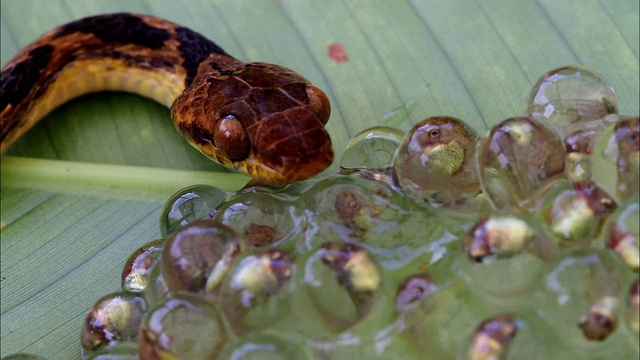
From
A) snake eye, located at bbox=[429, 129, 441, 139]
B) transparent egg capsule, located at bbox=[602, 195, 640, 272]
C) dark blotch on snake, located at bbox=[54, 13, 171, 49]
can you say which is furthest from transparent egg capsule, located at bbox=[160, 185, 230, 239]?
dark blotch on snake, located at bbox=[54, 13, 171, 49]

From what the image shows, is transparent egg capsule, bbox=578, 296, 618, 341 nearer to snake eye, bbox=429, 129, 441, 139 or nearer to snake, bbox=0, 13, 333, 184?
snake eye, bbox=429, 129, 441, 139

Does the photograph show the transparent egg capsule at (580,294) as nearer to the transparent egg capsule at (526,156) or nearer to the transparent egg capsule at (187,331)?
the transparent egg capsule at (526,156)

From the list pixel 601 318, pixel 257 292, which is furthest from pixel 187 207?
pixel 601 318

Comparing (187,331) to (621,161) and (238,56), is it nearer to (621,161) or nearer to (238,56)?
(621,161)

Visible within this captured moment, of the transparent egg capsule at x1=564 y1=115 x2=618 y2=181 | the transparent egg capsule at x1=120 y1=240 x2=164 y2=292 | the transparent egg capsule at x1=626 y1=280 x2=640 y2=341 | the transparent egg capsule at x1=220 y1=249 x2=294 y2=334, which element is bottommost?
the transparent egg capsule at x1=626 y1=280 x2=640 y2=341

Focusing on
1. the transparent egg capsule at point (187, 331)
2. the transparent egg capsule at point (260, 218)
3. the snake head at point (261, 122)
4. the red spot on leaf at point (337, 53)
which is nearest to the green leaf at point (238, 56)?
the red spot on leaf at point (337, 53)

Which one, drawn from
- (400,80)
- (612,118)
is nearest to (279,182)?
(400,80)
